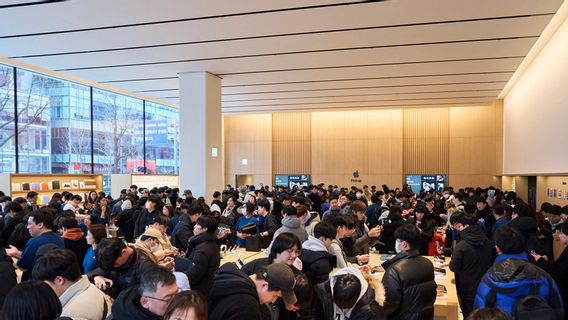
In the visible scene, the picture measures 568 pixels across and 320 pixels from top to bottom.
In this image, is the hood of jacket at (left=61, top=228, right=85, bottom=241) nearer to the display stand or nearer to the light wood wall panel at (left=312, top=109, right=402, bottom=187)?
the display stand

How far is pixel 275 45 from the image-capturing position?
8.63 meters

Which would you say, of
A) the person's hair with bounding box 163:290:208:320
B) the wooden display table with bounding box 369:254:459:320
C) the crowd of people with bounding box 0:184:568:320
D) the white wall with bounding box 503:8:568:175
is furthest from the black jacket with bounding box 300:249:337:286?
the white wall with bounding box 503:8:568:175

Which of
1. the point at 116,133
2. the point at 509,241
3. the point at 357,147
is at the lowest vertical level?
the point at 509,241

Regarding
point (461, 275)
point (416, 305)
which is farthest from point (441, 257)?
point (416, 305)

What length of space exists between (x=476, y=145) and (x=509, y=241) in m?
16.1

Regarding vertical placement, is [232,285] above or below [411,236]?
below

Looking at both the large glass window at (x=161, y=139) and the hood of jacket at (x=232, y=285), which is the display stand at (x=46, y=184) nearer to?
the large glass window at (x=161, y=139)

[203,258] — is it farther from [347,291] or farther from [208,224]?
[347,291]

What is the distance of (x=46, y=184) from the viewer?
1210cm

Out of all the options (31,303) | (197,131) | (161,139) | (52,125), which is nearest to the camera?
(31,303)

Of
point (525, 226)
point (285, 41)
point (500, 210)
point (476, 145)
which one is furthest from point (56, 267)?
point (476, 145)

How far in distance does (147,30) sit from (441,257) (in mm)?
6831

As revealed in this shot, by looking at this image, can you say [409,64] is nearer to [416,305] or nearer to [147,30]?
[147,30]

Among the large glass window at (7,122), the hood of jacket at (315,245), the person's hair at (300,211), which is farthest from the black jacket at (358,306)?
the large glass window at (7,122)
